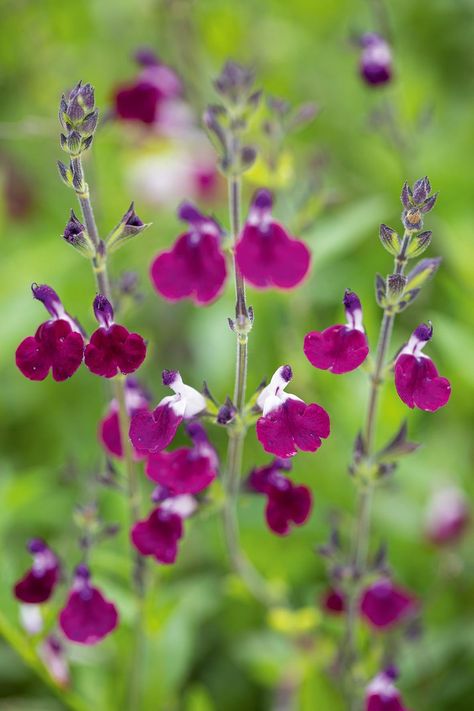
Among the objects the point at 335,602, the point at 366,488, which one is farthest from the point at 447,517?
the point at 366,488

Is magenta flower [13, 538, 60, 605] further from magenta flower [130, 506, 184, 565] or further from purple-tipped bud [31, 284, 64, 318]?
purple-tipped bud [31, 284, 64, 318]

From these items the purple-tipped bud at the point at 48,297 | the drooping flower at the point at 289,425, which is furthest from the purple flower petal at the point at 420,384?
the purple-tipped bud at the point at 48,297

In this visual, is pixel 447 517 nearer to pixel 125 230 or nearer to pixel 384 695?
pixel 384 695

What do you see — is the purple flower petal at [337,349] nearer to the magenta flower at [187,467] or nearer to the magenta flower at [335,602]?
the magenta flower at [187,467]

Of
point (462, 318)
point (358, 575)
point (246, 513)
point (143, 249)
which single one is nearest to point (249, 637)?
point (246, 513)

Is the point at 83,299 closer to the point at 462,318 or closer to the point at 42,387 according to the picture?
the point at 42,387
